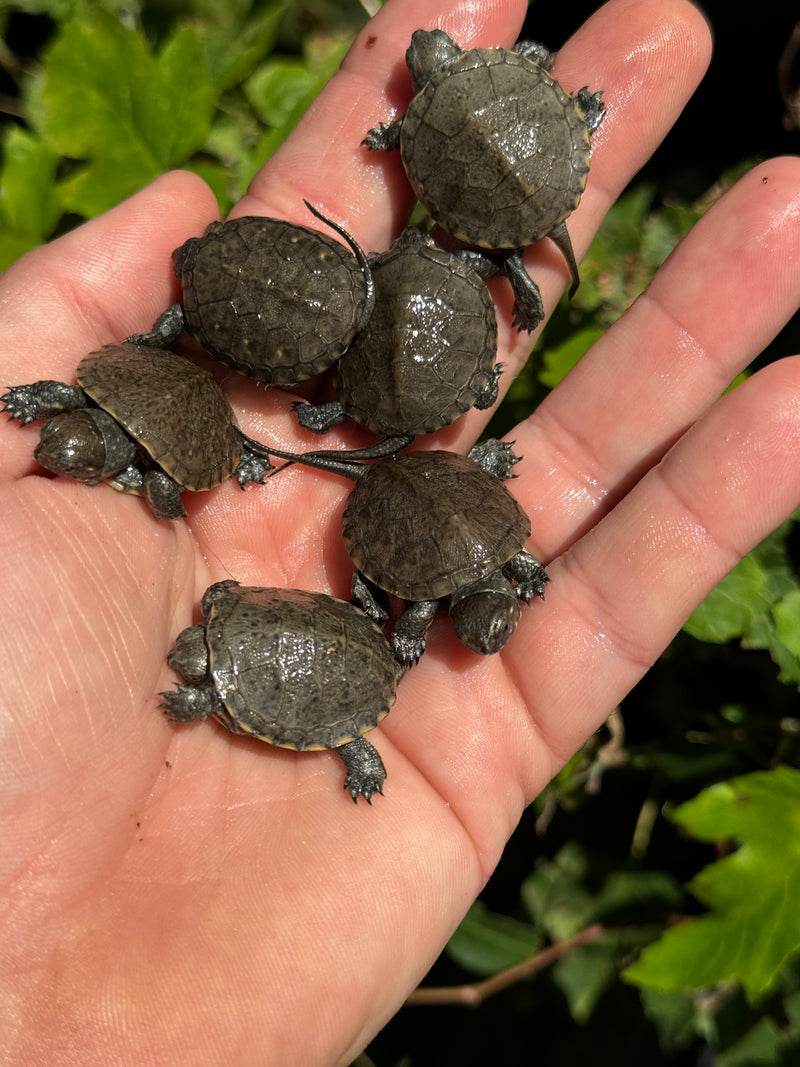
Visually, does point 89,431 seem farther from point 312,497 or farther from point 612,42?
point 612,42

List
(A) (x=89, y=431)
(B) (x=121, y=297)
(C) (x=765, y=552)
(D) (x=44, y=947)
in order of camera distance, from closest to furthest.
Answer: (D) (x=44, y=947)
(A) (x=89, y=431)
(B) (x=121, y=297)
(C) (x=765, y=552)

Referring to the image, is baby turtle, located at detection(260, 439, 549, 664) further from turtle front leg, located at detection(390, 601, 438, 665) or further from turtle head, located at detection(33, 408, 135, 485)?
turtle head, located at detection(33, 408, 135, 485)

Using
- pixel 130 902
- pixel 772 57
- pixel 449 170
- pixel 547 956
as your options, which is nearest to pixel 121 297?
pixel 449 170

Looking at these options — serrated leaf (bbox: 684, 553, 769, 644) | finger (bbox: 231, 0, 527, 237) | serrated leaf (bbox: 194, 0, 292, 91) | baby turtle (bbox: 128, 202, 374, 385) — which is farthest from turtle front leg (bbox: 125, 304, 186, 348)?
serrated leaf (bbox: 684, 553, 769, 644)

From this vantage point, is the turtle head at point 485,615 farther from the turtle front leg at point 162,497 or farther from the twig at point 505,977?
the twig at point 505,977

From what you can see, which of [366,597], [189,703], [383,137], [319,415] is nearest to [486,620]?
[366,597]

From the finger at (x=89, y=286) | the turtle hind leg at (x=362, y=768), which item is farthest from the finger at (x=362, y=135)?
the turtle hind leg at (x=362, y=768)
